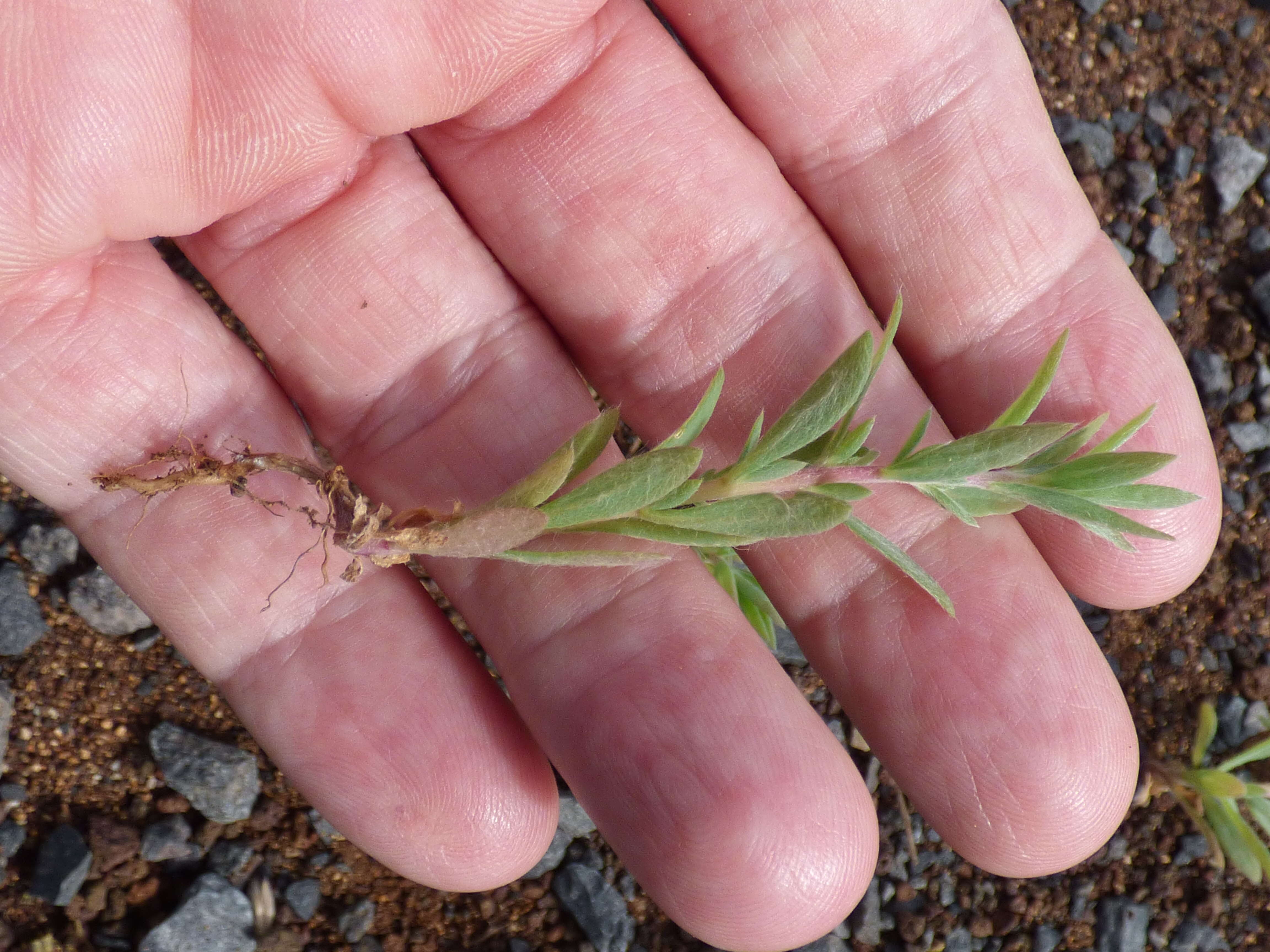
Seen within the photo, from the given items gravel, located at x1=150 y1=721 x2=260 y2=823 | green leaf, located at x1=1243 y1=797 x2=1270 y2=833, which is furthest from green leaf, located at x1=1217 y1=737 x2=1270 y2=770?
gravel, located at x1=150 y1=721 x2=260 y2=823

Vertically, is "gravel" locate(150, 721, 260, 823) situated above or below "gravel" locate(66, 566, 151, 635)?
below

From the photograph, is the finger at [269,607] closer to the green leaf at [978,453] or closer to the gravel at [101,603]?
the gravel at [101,603]

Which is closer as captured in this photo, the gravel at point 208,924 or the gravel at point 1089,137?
the gravel at point 208,924

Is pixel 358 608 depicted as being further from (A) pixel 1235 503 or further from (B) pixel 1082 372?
(A) pixel 1235 503

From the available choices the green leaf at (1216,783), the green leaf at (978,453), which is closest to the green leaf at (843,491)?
the green leaf at (978,453)

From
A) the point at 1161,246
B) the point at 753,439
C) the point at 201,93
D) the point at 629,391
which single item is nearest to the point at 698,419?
the point at 753,439

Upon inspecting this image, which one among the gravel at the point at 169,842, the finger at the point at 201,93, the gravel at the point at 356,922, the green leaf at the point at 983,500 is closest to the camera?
the finger at the point at 201,93

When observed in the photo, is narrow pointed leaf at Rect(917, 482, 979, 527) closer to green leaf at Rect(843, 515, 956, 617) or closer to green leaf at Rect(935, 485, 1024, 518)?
green leaf at Rect(935, 485, 1024, 518)

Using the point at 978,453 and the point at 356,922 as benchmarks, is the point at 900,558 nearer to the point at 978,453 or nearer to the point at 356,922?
the point at 978,453
